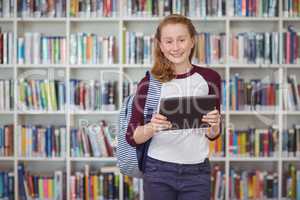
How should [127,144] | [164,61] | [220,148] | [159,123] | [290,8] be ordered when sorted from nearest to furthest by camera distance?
[159,123] → [164,61] → [127,144] → [290,8] → [220,148]

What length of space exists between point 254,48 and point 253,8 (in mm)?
302

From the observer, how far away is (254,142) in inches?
144

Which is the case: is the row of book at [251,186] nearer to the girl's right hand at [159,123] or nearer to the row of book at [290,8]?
the row of book at [290,8]

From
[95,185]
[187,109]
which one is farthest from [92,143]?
[187,109]

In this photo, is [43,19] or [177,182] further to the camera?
[43,19]

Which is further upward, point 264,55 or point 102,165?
point 264,55

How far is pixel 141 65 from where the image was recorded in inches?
142

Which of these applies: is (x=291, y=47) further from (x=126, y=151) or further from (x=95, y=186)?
(x=126, y=151)

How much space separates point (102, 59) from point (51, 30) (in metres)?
0.57

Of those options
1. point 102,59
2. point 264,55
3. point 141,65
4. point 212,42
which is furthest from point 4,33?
point 264,55

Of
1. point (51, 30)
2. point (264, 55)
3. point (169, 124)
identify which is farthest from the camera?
point (51, 30)

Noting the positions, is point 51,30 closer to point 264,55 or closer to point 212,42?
point 212,42

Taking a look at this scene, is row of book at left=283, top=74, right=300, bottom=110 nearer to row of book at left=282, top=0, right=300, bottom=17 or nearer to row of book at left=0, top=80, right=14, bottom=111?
row of book at left=282, top=0, right=300, bottom=17

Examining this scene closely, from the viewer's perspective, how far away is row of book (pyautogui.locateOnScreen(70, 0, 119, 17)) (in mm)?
3611
